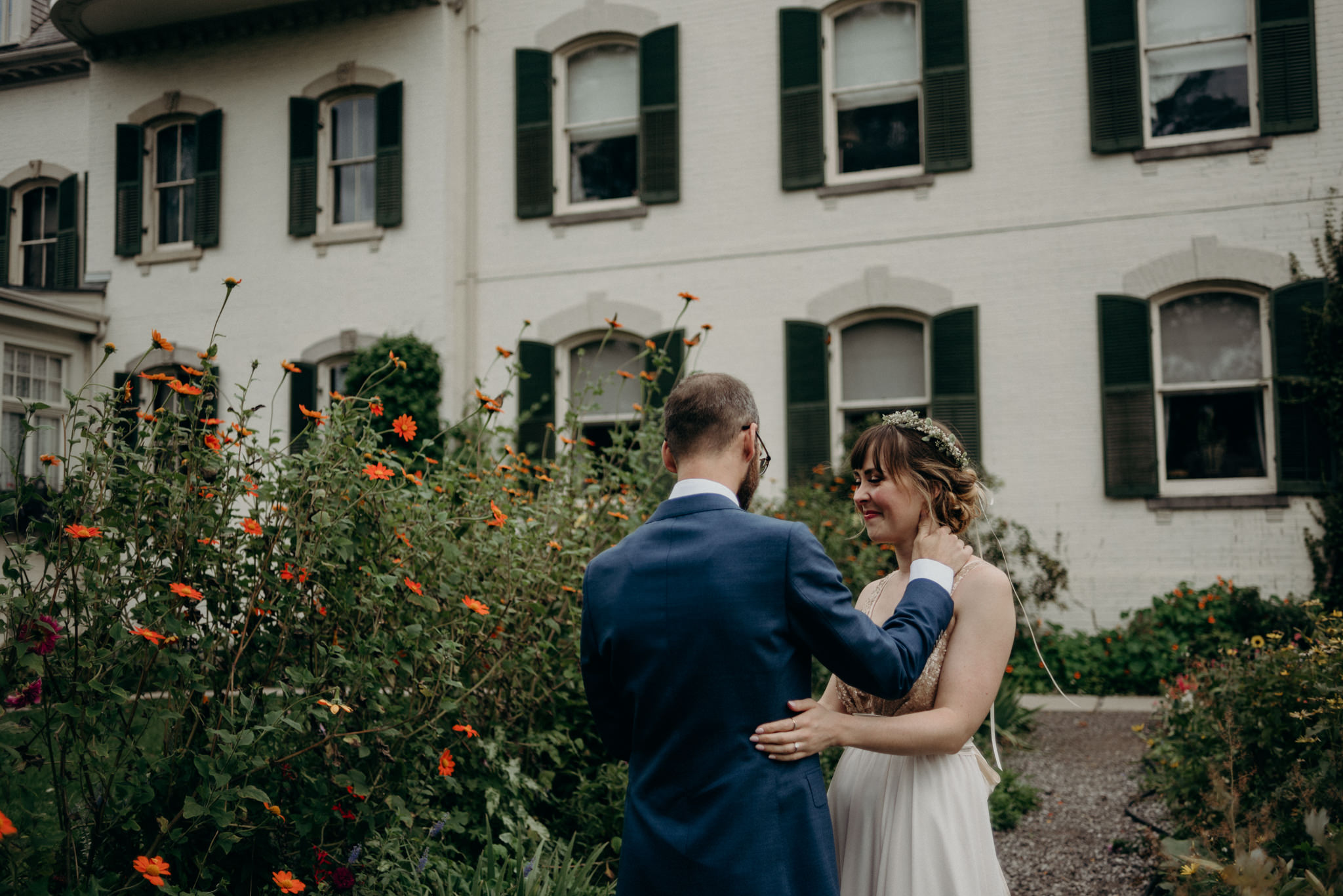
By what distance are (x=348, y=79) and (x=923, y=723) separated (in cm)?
1166

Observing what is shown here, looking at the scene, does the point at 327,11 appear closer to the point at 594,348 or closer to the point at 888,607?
the point at 594,348

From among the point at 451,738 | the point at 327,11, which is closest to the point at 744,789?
the point at 451,738

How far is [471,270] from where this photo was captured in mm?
11250

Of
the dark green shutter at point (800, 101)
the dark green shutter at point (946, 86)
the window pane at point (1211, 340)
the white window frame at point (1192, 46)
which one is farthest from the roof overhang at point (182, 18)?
the window pane at point (1211, 340)

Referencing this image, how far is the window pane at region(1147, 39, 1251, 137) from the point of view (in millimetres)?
9180

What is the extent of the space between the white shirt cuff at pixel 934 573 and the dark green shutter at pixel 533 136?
9.53 metres

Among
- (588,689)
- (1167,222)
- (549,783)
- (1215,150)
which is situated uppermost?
(1215,150)

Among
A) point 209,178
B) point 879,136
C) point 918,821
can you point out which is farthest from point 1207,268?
point 209,178

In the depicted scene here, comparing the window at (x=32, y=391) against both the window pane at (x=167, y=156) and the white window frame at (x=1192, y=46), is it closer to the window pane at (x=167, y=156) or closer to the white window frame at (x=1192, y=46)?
the window pane at (x=167, y=156)

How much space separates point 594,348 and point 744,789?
9.72m

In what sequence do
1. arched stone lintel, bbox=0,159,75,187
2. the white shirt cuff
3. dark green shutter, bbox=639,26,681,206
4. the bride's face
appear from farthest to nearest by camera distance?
arched stone lintel, bbox=0,159,75,187, dark green shutter, bbox=639,26,681,206, the bride's face, the white shirt cuff

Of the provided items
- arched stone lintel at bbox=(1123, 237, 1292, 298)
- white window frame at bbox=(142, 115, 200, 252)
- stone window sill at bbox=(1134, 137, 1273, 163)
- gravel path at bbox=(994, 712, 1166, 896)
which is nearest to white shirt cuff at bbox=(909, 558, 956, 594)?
gravel path at bbox=(994, 712, 1166, 896)

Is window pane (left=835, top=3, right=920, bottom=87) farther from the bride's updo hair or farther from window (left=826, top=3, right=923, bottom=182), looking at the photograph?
the bride's updo hair

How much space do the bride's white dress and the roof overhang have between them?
440 inches
